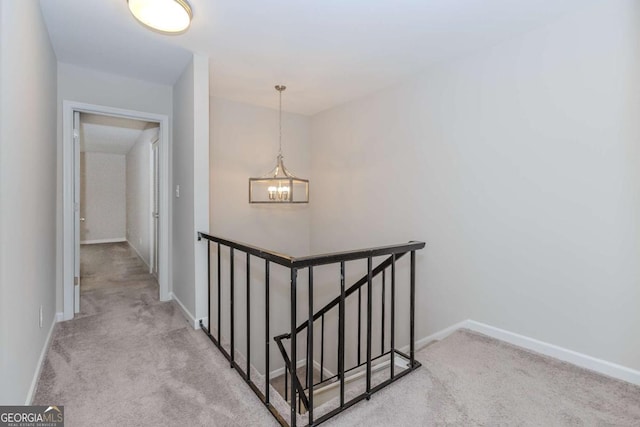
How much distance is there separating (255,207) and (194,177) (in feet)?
4.58

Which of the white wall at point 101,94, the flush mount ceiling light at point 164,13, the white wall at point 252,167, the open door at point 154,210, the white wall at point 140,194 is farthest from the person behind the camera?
the white wall at point 140,194

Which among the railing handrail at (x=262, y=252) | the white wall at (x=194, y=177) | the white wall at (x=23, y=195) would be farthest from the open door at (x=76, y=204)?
the railing handrail at (x=262, y=252)

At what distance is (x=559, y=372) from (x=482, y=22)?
2318 mm

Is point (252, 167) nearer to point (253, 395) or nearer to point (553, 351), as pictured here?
point (253, 395)

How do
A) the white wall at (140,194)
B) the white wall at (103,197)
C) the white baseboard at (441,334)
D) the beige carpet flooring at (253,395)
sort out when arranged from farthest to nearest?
1. the white wall at (103,197)
2. the white wall at (140,194)
3. the white baseboard at (441,334)
4. the beige carpet flooring at (253,395)

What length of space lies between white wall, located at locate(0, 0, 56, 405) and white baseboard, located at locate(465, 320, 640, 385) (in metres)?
2.81

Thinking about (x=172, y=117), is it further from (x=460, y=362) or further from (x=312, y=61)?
(x=460, y=362)

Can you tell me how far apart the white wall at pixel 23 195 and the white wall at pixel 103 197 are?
608 cm

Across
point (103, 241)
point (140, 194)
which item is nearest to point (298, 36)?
→ point (140, 194)

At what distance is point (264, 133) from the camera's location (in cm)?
395

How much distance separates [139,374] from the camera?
188cm

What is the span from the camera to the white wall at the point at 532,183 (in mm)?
1788

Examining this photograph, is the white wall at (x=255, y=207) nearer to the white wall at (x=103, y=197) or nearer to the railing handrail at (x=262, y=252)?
the railing handrail at (x=262, y=252)

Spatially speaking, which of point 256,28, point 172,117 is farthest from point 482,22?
point 172,117
